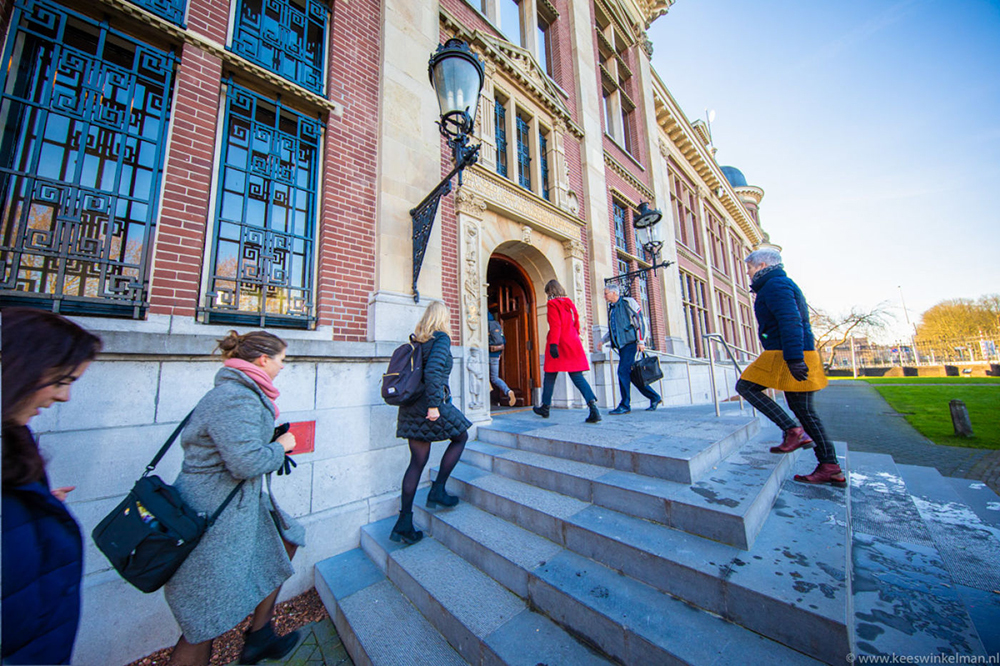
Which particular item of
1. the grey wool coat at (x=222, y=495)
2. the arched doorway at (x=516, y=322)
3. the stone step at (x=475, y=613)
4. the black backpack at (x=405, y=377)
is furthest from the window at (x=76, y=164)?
the arched doorway at (x=516, y=322)

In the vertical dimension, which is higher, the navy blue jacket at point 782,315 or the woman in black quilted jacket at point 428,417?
the navy blue jacket at point 782,315

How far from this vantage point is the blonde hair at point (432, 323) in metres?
2.94

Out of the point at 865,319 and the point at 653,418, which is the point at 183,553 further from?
the point at 865,319

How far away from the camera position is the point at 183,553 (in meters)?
1.66

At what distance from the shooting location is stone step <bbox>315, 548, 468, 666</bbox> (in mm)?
2029

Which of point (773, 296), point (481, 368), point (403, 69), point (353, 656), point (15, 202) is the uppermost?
point (403, 69)

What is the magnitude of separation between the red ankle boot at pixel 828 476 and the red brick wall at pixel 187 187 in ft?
17.6

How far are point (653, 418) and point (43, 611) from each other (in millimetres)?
4953

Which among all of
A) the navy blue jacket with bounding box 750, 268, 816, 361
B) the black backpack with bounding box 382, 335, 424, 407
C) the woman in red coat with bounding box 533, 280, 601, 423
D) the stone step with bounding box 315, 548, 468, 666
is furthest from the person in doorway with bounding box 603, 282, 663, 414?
the stone step with bounding box 315, 548, 468, 666

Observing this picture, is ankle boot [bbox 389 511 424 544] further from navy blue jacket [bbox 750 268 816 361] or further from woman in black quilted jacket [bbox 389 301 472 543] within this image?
navy blue jacket [bbox 750 268 816 361]

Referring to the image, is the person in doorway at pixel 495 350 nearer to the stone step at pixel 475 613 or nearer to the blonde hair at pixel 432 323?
the blonde hair at pixel 432 323

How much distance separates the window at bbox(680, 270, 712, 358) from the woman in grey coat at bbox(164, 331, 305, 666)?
43.3 feet

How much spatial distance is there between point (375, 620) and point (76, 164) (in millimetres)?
4182

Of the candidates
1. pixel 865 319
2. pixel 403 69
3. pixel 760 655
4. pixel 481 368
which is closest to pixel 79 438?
pixel 481 368
